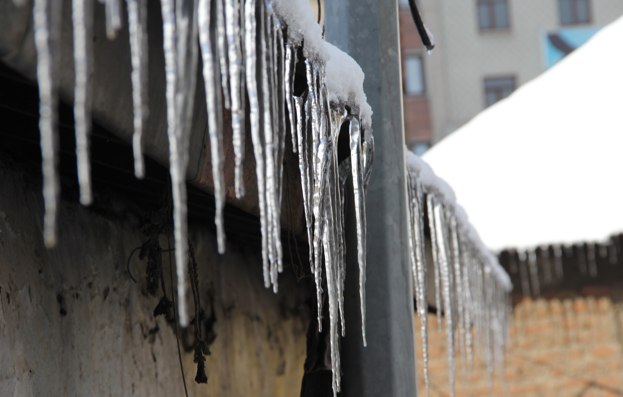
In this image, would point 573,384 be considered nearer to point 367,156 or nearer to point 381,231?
point 381,231

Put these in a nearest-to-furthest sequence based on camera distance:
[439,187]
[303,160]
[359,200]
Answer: [303,160] → [359,200] → [439,187]

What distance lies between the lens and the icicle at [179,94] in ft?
2.52

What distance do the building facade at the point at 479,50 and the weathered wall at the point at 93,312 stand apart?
14.6 metres

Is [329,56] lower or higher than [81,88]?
higher

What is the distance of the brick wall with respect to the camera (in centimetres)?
513

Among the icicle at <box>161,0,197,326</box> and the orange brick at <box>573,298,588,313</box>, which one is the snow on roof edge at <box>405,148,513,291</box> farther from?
the orange brick at <box>573,298,588,313</box>

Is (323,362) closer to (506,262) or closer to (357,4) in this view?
(357,4)

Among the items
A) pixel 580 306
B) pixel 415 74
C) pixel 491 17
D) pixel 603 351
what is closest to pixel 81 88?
pixel 580 306

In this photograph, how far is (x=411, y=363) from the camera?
1.56m

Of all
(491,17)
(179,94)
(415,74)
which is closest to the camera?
(179,94)

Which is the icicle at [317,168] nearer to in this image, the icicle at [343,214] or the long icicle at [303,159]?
the long icicle at [303,159]

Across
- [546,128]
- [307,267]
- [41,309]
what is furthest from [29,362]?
[546,128]

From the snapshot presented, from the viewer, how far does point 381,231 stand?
158 centimetres

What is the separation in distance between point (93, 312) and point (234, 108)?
98 cm
